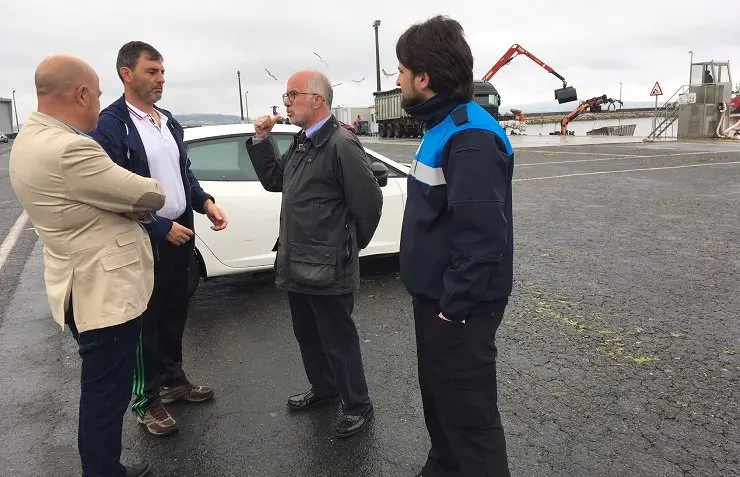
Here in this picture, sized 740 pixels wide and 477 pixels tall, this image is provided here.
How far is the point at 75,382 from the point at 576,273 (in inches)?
174

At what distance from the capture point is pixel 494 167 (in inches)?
77.5

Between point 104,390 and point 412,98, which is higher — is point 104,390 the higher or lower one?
the lower one

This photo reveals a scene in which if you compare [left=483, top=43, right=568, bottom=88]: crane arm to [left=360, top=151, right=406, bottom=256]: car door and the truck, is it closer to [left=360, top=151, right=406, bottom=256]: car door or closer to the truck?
the truck

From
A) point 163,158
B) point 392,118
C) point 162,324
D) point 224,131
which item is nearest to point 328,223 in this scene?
point 163,158

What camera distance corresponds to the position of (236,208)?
500 centimetres

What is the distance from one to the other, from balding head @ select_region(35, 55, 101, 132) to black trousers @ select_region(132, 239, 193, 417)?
93cm

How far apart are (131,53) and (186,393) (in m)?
1.89

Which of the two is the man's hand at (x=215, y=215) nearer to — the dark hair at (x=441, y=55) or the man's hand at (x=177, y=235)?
Result: the man's hand at (x=177, y=235)

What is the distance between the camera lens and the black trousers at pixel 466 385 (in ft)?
7.09

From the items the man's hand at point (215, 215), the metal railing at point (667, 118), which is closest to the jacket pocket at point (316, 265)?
the man's hand at point (215, 215)

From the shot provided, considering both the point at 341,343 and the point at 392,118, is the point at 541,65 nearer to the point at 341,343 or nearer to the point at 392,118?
the point at 392,118

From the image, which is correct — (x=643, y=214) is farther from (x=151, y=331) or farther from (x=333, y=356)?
(x=151, y=331)

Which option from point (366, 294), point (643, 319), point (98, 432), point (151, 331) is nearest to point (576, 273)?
point (643, 319)

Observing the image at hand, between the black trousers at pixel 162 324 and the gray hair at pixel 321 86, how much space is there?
1.07m
